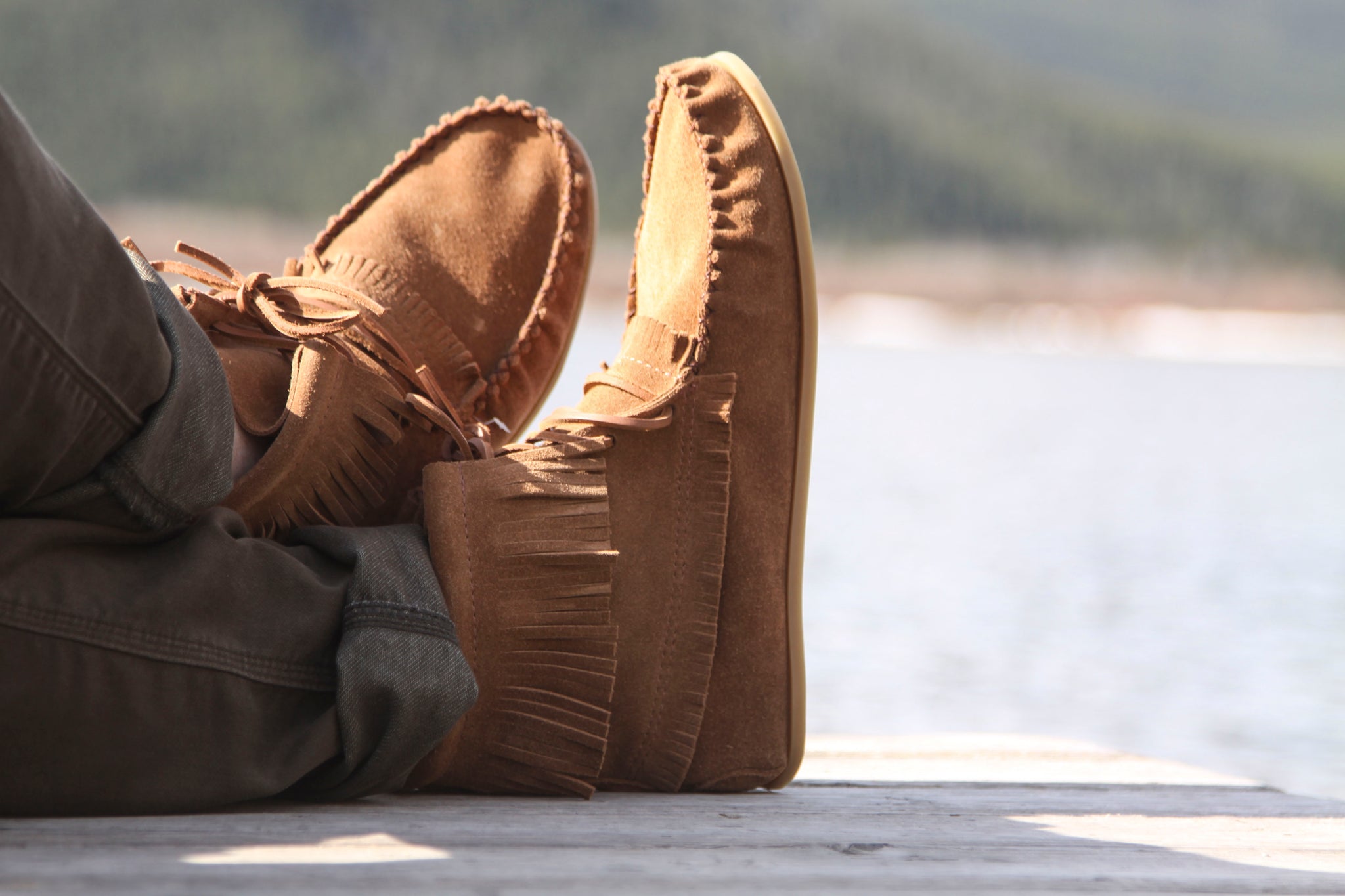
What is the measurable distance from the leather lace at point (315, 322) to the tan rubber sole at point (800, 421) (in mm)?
209

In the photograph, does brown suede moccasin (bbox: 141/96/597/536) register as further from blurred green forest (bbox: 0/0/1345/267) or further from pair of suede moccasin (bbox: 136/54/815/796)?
blurred green forest (bbox: 0/0/1345/267)

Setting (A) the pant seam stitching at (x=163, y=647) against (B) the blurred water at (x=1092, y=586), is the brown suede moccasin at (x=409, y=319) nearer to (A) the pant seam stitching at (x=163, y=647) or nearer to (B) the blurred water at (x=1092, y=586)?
(A) the pant seam stitching at (x=163, y=647)

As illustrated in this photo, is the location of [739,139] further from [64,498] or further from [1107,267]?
[1107,267]

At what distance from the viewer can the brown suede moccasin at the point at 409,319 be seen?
871 mm

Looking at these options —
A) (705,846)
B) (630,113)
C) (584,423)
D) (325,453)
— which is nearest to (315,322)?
(325,453)

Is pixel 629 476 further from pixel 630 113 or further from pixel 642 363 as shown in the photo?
pixel 630 113

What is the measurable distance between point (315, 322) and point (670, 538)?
0.29m

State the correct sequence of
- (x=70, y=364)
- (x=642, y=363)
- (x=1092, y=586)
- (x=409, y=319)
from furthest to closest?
(x=1092, y=586), (x=409, y=319), (x=642, y=363), (x=70, y=364)


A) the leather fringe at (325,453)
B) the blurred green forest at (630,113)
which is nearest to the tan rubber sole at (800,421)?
the leather fringe at (325,453)

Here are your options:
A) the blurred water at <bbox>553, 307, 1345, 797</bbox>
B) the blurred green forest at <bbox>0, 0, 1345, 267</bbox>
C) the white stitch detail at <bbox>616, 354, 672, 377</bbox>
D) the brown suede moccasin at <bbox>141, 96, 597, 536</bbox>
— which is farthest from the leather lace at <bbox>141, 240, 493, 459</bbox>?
the blurred green forest at <bbox>0, 0, 1345, 267</bbox>

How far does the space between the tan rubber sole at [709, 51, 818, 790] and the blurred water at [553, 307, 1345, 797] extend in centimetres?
117

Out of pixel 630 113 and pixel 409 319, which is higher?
pixel 630 113

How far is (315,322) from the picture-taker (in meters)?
0.91

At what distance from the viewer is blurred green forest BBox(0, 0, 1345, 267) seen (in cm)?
4028
